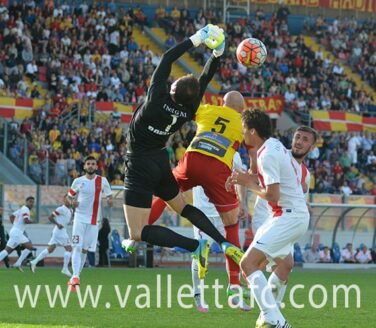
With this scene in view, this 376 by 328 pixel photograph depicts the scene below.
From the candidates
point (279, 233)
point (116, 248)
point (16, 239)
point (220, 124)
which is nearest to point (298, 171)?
point (279, 233)

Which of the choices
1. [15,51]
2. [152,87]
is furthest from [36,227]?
[152,87]

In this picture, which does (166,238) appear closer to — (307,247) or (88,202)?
(88,202)

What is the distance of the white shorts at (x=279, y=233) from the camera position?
11.3m

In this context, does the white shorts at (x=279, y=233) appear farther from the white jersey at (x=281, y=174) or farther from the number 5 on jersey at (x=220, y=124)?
the number 5 on jersey at (x=220, y=124)

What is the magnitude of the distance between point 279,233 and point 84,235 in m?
9.76

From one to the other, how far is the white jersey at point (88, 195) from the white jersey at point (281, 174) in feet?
31.1

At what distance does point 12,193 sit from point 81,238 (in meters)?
11.2

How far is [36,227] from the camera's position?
31391 mm

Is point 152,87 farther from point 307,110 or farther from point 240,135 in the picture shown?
point 307,110

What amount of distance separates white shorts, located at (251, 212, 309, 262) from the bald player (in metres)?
2.66

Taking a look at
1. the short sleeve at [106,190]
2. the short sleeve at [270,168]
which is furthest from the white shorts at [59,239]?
the short sleeve at [270,168]

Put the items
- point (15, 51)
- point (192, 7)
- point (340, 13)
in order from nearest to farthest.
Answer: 1. point (15, 51)
2. point (192, 7)
3. point (340, 13)

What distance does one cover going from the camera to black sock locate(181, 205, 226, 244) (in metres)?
13.2

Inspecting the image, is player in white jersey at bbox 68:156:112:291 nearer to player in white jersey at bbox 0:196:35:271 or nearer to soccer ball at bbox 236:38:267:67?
player in white jersey at bbox 0:196:35:271
